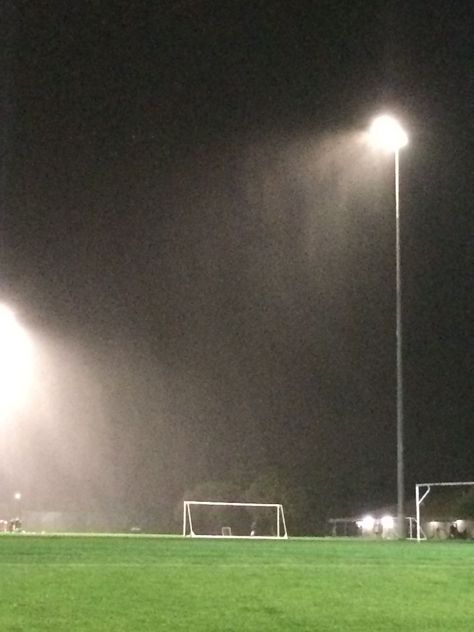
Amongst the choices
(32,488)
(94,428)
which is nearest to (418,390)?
(94,428)

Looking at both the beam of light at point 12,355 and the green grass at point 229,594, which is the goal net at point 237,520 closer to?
the beam of light at point 12,355

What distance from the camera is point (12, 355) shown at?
102 feet

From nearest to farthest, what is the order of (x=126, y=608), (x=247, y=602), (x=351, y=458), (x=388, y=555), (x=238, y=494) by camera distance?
(x=126, y=608) → (x=247, y=602) → (x=388, y=555) → (x=238, y=494) → (x=351, y=458)

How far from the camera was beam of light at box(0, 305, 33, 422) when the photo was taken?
29344 millimetres

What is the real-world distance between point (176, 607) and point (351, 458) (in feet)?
147

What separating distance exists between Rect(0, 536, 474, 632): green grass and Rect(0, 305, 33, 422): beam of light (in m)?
15.4

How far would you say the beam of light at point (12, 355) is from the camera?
2934 centimetres

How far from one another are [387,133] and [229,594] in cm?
2231

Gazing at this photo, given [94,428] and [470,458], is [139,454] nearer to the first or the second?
[94,428]

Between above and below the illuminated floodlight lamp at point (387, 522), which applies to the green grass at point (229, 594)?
below

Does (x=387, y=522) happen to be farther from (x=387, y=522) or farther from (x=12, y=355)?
(x=12, y=355)

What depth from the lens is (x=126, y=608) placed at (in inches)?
342

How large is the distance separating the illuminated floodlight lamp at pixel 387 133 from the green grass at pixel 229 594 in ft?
58.0

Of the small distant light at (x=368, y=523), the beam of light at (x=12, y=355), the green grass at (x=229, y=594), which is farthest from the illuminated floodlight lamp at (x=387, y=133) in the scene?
the small distant light at (x=368, y=523)
